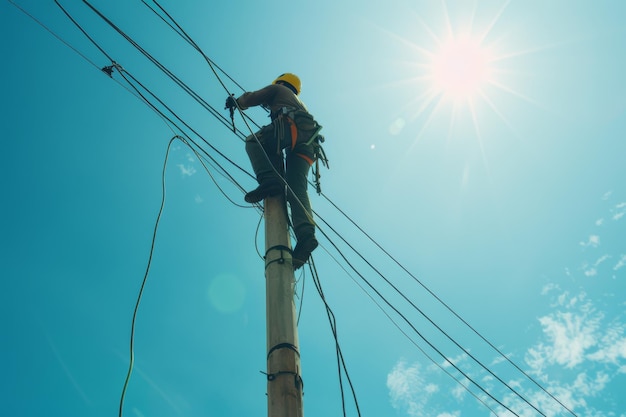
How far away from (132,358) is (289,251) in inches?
48.6

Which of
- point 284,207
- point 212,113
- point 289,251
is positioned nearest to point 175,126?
point 212,113

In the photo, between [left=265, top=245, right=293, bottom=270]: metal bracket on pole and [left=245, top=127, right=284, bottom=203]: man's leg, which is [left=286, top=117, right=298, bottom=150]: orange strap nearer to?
[left=245, top=127, right=284, bottom=203]: man's leg

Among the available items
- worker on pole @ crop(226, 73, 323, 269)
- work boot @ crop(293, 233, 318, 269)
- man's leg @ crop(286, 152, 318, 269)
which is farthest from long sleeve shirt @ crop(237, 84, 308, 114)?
work boot @ crop(293, 233, 318, 269)

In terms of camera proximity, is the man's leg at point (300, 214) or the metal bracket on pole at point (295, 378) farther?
the man's leg at point (300, 214)

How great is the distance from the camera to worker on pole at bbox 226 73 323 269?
387 cm

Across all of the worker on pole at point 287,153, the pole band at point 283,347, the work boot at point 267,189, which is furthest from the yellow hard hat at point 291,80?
the pole band at point 283,347

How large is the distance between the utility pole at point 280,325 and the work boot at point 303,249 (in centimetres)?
20

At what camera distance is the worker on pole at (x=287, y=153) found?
152 inches

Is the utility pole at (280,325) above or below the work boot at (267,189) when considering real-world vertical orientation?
below

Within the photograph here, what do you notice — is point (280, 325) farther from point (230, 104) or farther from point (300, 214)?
point (230, 104)

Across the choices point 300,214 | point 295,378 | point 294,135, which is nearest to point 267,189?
point 300,214

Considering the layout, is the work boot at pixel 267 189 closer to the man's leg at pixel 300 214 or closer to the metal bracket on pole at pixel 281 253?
the man's leg at pixel 300 214

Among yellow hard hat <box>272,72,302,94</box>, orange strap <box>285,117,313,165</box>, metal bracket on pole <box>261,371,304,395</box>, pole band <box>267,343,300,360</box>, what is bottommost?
metal bracket on pole <box>261,371,304,395</box>

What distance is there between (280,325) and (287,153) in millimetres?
1932
